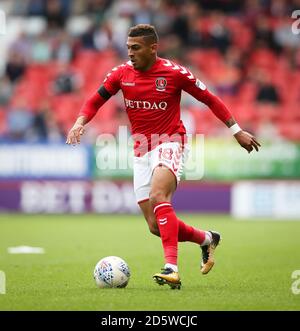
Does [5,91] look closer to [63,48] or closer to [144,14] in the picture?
[63,48]

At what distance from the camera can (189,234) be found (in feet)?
29.3

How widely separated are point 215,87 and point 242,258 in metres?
11.6

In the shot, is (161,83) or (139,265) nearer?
(161,83)

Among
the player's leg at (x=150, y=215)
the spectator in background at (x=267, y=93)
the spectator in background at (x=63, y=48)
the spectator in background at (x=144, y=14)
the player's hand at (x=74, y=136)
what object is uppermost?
the spectator in background at (x=144, y=14)

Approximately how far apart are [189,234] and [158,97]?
1391 millimetres

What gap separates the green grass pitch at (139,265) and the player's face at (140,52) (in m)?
2.15

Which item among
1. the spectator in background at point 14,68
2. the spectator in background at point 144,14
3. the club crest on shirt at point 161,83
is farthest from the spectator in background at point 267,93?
the club crest on shirt at point 161,83

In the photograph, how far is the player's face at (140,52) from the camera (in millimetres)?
8664

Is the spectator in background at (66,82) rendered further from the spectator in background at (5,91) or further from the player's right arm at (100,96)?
the player's right arm at (100,96)
